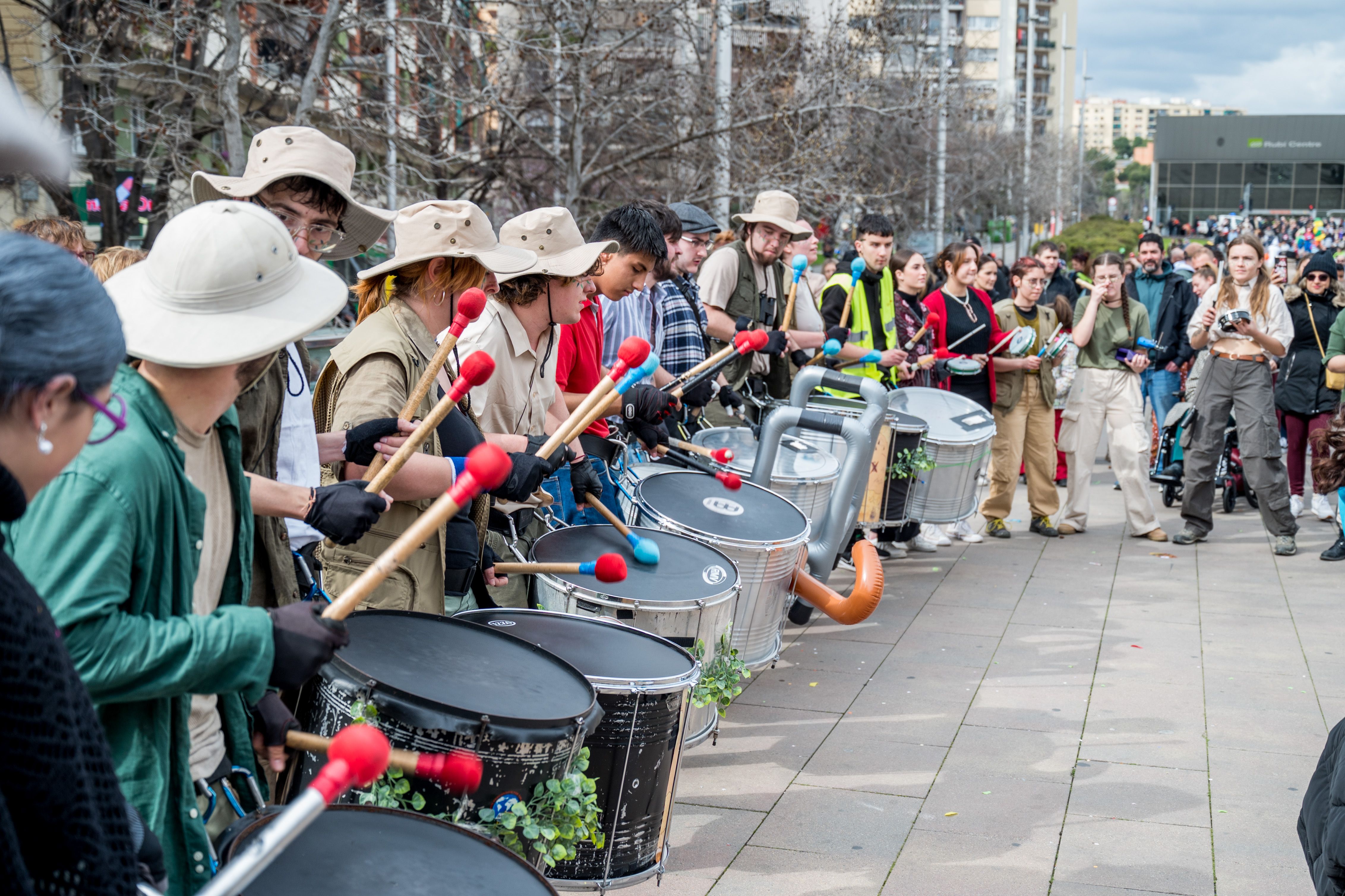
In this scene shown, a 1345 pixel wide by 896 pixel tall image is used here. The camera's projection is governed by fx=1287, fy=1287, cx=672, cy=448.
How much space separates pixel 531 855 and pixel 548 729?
0.30m

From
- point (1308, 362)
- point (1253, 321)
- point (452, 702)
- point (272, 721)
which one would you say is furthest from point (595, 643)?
point (1308, 362)

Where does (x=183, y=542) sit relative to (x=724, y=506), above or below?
above

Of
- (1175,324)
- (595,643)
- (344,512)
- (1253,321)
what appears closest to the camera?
(344,512)

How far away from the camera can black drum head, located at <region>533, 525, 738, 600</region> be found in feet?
11.7

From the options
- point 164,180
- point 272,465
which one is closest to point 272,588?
point 272,465

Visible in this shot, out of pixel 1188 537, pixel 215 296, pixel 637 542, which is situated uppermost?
pixel 215 296

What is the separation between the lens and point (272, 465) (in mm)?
2680

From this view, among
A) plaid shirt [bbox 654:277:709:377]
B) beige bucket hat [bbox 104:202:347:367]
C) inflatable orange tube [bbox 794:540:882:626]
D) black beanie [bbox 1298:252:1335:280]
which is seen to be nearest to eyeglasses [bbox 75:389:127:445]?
beige bucket hat [bbox 104:202:347:367]

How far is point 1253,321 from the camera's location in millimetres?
8148

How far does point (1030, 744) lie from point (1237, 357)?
441cm

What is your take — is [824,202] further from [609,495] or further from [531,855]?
[531,855]

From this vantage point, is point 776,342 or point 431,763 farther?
point 776,342

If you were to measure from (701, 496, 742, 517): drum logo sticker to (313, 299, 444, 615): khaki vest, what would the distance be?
140cm

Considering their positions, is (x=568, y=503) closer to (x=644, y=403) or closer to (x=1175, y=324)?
(x=644, y=403)
